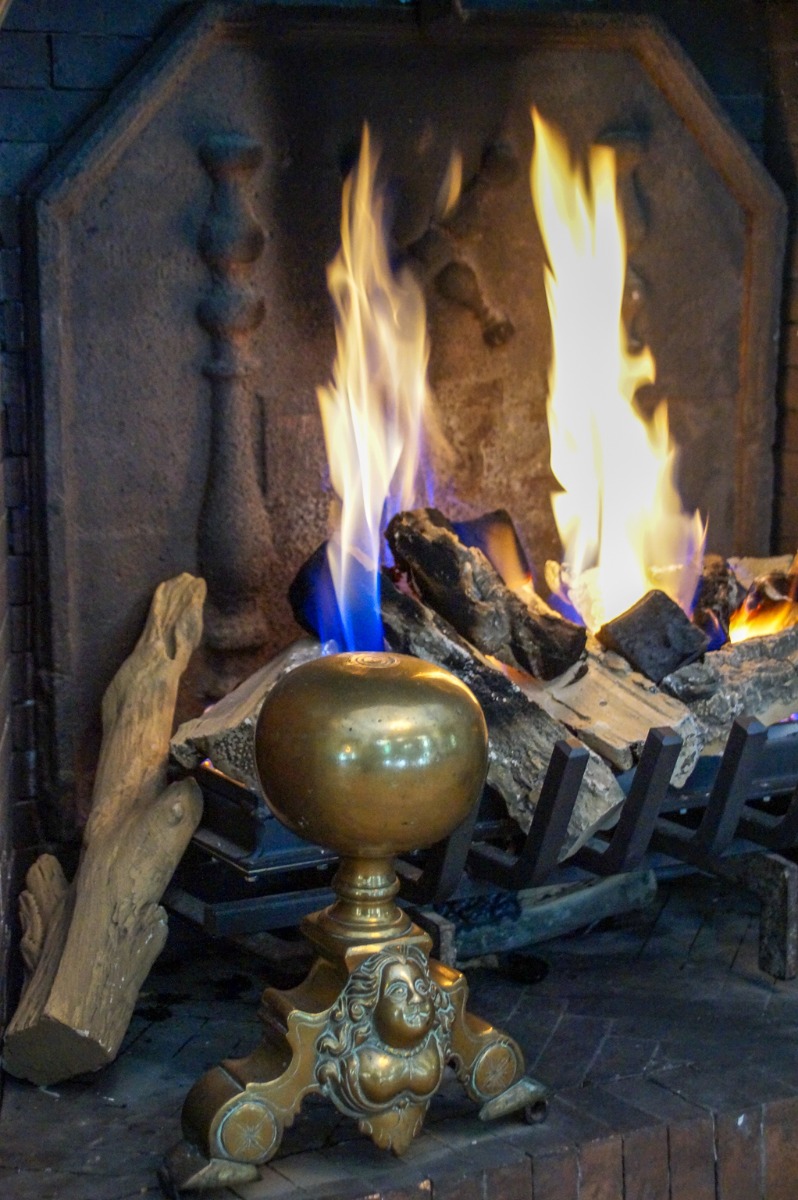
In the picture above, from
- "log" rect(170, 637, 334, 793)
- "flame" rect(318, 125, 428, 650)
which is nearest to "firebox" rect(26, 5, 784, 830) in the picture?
"flame" rect(318, 125, 428, 650)

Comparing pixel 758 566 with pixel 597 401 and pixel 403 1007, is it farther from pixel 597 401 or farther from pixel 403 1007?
pixel 403 1007

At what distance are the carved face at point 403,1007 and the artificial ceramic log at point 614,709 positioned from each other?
76cm

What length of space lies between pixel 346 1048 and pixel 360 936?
15cm

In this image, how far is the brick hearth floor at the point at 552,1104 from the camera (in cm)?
220

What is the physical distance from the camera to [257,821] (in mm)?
2590

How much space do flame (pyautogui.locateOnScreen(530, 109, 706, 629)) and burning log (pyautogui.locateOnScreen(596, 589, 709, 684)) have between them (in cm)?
36

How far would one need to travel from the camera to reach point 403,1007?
6.94ft

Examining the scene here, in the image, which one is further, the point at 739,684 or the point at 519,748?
the point at 739,684

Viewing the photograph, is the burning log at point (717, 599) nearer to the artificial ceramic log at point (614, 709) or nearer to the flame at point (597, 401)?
the flame at point (597, 401)

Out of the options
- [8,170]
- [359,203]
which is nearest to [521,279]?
[359,203]

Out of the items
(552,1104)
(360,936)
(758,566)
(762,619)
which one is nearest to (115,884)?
(360,936)

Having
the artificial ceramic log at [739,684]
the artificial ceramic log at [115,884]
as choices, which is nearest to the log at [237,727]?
the artificial ceramic log at [115,884]

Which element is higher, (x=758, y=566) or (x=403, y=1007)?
(x=758, y=566)

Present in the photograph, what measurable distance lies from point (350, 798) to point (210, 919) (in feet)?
2.35
